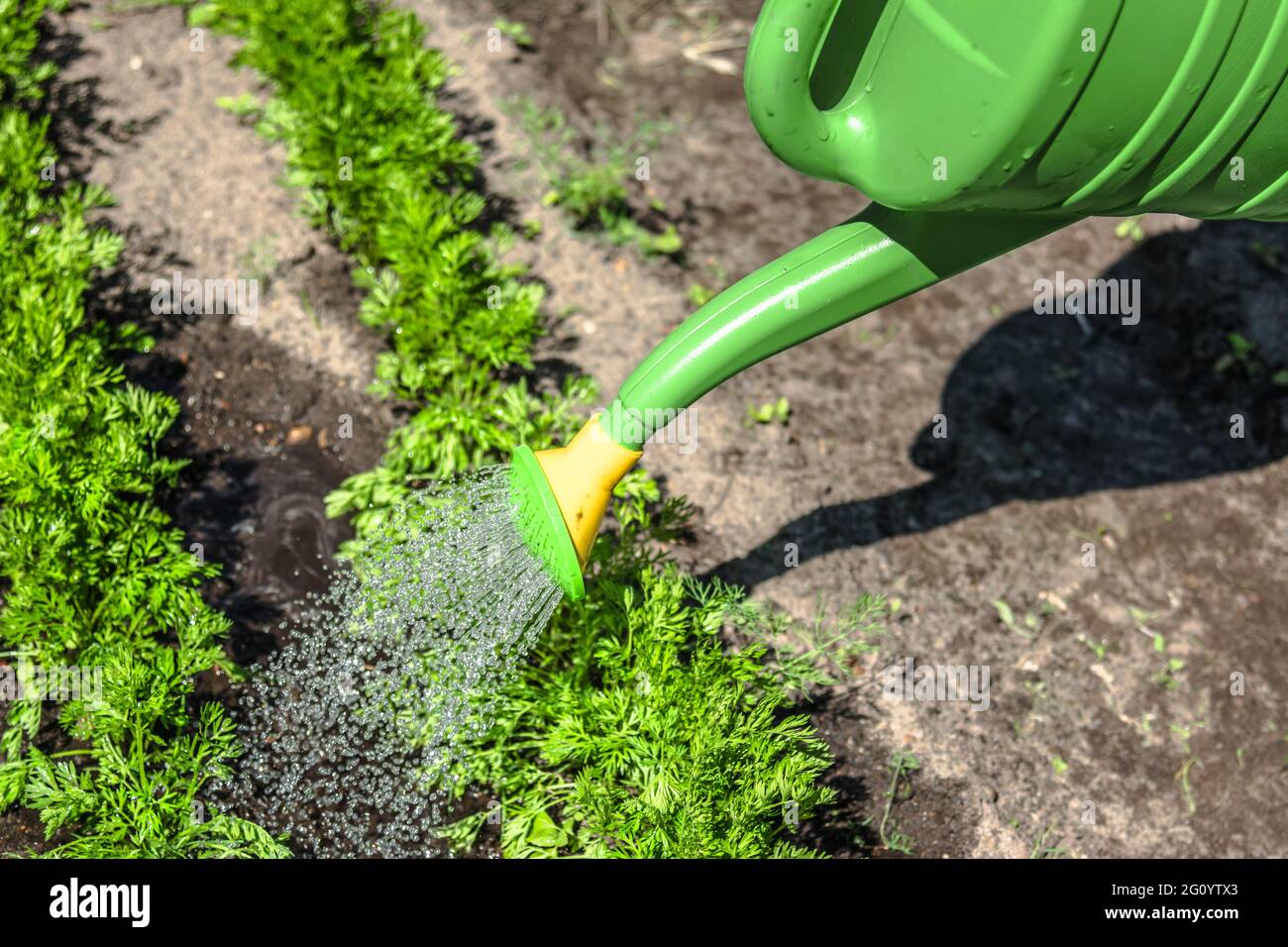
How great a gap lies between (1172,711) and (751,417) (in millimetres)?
1297

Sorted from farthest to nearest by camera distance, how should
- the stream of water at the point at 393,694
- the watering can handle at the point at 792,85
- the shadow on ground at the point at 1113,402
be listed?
the shadow on ground at the point at 1113,402, the stream of water at the point at 393,694, the watering can handle at the point at 792,85

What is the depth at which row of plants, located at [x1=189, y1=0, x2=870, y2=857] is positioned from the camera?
8.29 feet

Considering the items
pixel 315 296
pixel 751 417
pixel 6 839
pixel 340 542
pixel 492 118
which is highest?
pixel 492 118

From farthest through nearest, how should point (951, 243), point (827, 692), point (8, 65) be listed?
point (8, 65) < point (827, 692) < point (951, 243)

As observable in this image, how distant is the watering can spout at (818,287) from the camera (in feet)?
7.29

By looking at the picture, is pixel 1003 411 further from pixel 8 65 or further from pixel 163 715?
pixel 8 65

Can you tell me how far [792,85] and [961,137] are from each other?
276 millimetres

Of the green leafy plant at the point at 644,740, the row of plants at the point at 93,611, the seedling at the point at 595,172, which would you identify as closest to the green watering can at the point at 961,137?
the green leafy plant at the point at 644,740

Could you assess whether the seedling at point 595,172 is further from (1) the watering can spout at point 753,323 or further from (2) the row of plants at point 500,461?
(1) the watering can spout at point 753,323

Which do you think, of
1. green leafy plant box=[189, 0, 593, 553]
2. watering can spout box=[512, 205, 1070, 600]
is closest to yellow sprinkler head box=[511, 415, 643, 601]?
watering can spout box=[512, 205, 1070, 600]

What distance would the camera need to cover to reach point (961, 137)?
5.95 ft

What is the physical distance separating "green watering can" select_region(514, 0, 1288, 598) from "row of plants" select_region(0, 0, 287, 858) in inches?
37.8

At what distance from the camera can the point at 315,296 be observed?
3518mm

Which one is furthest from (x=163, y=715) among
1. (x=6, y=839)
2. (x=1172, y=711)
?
(x=1172, y=711)
